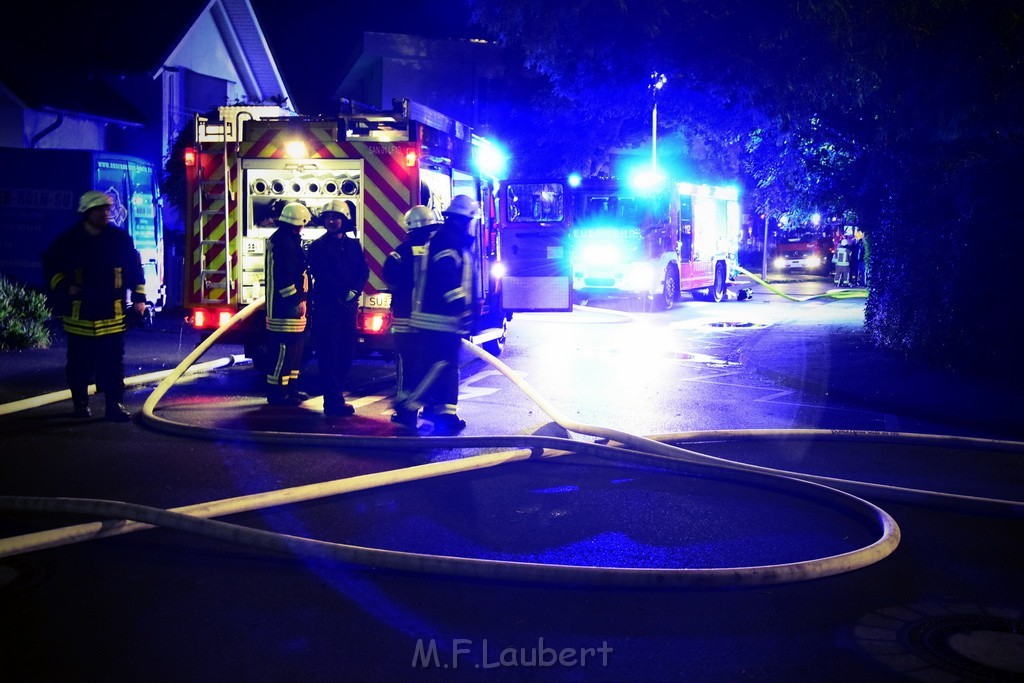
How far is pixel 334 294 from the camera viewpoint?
8.95 meters

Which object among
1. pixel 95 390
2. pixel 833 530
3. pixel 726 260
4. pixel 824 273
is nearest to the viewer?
pixel 833 530

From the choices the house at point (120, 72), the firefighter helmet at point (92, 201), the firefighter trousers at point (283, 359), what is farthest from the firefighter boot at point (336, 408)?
the house at point (120, 72)

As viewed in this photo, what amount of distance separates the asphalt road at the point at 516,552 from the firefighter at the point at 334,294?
0.36m

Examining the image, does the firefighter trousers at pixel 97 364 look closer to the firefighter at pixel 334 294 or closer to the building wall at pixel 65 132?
the firefighter at pixel 334 294

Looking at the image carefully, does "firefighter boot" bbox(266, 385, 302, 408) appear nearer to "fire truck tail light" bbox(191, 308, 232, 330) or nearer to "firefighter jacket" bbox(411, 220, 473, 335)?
"fire truck tail light" bbox(191, 308, 232, 330)

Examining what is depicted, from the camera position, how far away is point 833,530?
555 cm

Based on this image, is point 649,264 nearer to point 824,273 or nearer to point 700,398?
point 700,398

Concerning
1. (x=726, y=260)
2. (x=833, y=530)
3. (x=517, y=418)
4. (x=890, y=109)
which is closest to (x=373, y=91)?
(x=726, y=260)

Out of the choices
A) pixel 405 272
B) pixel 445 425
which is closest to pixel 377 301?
pixel 405 272

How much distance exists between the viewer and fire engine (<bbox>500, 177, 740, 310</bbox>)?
15188 millimetres

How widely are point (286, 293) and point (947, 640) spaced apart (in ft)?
21.0

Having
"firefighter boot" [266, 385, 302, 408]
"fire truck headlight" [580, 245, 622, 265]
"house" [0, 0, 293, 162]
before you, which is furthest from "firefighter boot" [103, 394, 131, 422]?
"house" [0, 0, 293, 162]

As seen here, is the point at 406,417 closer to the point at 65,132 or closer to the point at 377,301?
the point at 377,301

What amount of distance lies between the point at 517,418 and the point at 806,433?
249 centimetres
